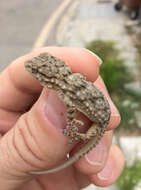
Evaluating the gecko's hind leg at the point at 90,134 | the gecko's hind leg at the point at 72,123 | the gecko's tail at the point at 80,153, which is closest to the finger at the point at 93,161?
the gecko's tail at the point at 80,153

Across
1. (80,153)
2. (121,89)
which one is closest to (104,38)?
(121,89)

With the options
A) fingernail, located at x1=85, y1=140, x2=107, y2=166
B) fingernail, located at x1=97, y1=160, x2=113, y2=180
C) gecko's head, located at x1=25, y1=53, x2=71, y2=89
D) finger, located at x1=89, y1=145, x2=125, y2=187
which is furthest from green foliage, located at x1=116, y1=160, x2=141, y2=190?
gecko's head, located at x1=25, y1=53, x2=71, y2=89

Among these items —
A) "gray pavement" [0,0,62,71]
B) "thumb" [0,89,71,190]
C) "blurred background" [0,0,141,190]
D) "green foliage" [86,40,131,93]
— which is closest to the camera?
"thumb" [0,89,71,190]

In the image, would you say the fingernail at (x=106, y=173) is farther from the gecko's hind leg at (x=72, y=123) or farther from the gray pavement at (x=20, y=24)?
the gray pavement at (x=20, y=24)

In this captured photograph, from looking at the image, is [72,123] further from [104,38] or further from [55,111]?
[104,38]

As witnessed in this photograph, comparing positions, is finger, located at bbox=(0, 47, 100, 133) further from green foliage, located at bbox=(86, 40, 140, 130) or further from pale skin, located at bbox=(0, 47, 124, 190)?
green foliage, located at bbox=(86, 40, 140, 130)

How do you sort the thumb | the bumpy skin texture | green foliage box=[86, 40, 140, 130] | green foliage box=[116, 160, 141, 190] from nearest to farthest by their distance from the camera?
the thumb
the bumpy skin texture
green foliage box=[116, 160, 141, 190]
green foliage box=[86, 40, 140, 130]
